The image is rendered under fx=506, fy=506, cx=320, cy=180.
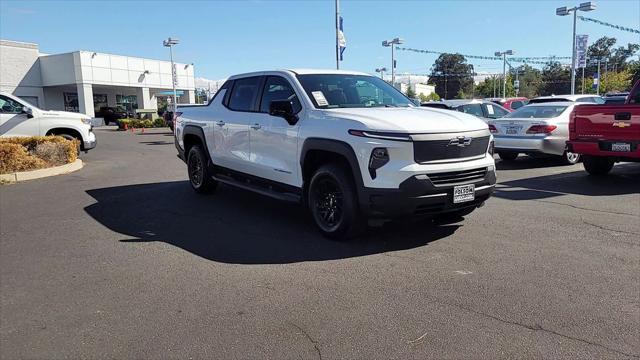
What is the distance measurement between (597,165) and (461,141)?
6071mm

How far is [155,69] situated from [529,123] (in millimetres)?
44608

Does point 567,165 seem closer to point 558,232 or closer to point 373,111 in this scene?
point 558,232

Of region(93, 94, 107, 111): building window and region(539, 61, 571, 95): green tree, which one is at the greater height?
region(539, 61, 571, 95): green tree

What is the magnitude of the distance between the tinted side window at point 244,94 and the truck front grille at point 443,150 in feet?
9.52

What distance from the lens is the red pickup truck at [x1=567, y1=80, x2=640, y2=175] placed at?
28.1 feet

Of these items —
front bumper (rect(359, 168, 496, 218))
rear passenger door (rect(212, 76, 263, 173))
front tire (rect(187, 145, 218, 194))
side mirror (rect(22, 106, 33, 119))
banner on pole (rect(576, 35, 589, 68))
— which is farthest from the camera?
banner on pole (rect(576, 35, 589, 68))

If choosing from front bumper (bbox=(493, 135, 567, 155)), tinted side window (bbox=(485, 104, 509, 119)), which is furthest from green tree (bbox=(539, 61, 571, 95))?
front bumper (bbox=(493, 135, 567, 155))

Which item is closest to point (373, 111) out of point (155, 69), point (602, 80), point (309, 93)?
point (309, 93)

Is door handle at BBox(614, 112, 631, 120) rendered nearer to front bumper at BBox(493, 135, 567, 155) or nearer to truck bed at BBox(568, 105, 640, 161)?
truck bed at BBox(568, 105, 640, 161)

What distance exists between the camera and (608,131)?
351 inches

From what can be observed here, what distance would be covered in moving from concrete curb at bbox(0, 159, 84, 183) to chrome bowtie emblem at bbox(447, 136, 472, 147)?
9.18 metres

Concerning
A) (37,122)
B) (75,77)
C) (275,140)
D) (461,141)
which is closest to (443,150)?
(461,141)

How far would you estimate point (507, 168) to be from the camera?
38.2 ft

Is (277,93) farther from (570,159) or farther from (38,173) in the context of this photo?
(570,159)
